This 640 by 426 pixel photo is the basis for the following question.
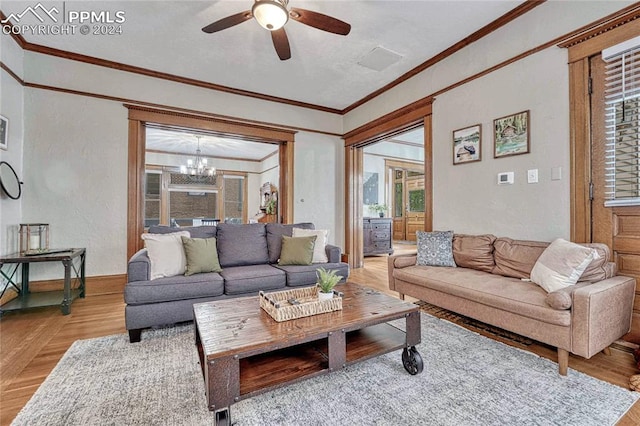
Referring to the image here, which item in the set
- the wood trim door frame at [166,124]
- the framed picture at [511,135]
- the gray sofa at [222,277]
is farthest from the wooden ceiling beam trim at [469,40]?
the gray sofa at [222,277]

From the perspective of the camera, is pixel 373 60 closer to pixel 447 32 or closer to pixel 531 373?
pixel 447 32

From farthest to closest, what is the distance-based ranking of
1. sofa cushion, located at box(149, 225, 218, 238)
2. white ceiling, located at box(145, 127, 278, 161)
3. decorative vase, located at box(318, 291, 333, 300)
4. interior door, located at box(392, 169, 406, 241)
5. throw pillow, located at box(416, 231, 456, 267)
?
1. interior door, located at box(392, 169, 406, 241)
2. white ceiling, located at box(145, 127, 278, 161)
3. throw pillow, located at box(416, 231, 456, 267)
4. sofa cushion, located at box(149, 225, 218, 238)
5. decorative vase, located at box(318, 291, 333, 300)

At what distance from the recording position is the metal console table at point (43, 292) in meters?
2.78

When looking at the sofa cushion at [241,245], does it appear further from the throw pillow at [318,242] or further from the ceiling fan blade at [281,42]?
the ceiling fan blade at [281,42]

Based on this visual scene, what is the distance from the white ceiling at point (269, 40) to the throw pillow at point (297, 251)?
231 cm

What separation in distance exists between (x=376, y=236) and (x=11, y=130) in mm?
6123

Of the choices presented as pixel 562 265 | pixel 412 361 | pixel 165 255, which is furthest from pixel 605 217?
pixel 165 255

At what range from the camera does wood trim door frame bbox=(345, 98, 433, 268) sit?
3855 mm

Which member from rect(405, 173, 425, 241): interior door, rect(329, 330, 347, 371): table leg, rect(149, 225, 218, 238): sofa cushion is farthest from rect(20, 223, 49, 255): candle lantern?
rect(405, 173, 425, 241): interior door

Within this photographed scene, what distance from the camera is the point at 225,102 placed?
177 inches

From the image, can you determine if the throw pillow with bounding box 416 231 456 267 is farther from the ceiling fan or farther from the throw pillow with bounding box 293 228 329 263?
the ceiling fan

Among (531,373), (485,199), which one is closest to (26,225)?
(531,373)

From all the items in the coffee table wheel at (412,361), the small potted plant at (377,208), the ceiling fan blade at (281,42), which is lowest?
the coffee table wheel at (412,361)

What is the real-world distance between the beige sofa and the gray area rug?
0.83 ft
